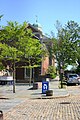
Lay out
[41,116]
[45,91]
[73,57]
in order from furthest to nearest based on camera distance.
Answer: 1. [73,57]
2. [45,91]
3. [41,116]

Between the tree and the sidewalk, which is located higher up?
the tree

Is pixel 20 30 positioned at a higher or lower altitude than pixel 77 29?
lower

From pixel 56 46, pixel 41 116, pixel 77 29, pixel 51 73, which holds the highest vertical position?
pixel 77 29

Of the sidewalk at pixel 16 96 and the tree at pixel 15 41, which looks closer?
the sidewalk at pixel 16 96

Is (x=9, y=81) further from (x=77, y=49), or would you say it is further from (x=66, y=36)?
(x=77, y=49)

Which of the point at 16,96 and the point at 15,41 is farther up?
the point at 15,41

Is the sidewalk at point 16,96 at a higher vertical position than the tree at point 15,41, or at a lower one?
lower

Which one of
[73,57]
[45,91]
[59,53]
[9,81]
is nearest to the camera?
[45,91]

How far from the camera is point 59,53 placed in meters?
56.2

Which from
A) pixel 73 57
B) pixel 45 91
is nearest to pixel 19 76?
pixel 73 57

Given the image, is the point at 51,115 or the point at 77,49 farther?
the point at 77,49

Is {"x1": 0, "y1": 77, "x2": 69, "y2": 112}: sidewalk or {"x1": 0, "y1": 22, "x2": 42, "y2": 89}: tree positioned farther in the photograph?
{"x1": 0, "y1": 22, "x2": 42, "y2": 89}: tree

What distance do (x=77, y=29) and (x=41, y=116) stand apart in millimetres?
54602

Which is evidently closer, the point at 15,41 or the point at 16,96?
the point at 16,96
